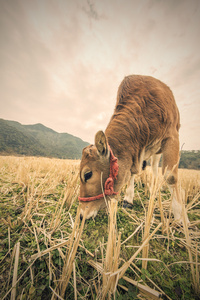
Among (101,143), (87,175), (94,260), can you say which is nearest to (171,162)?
(101,143)

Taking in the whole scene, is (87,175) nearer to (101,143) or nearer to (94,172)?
(94,172)

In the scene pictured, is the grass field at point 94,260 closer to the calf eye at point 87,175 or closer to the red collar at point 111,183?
the red collar at point 111,183

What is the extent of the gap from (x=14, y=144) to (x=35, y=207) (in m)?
133

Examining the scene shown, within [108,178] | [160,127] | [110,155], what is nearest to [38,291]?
[108,178]

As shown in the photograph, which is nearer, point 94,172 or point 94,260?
point 94,260

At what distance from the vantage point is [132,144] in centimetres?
246

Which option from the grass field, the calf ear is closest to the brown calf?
the calf ear

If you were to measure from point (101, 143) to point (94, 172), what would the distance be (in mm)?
535

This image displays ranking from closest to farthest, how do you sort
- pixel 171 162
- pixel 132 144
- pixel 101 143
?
1. pixel 101 143
2. pixel 171 162
3. pixel 132 144

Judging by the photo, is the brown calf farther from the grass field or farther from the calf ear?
the grass field

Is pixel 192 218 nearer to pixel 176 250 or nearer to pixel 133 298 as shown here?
pixel 176 250

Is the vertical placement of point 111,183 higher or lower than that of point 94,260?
higher

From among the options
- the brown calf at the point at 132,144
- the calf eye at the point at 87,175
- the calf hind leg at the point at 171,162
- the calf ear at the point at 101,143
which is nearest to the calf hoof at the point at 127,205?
the brown calf at the point at 132,144

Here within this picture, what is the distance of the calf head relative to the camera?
1.98 meters
